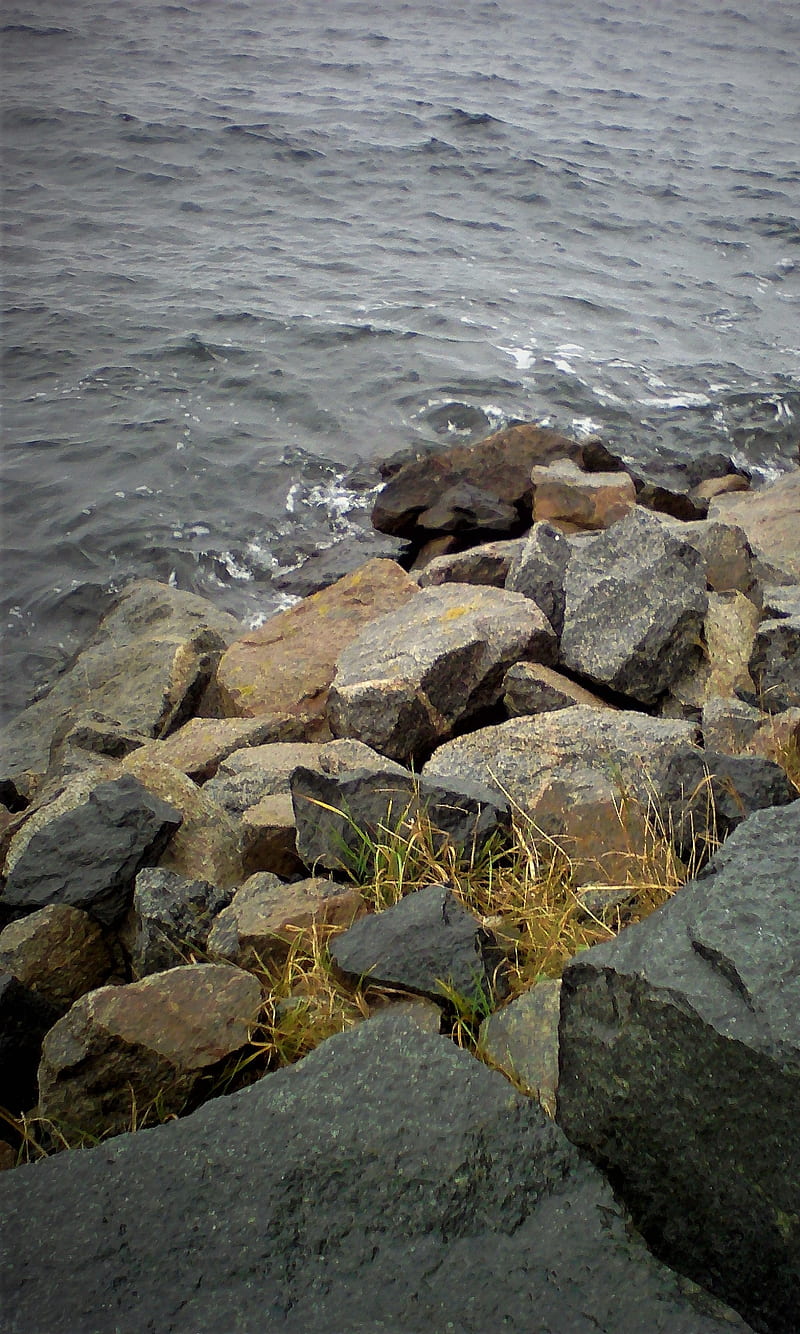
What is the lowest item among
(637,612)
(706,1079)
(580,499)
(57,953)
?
(580,499)

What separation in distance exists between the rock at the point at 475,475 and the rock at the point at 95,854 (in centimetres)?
420

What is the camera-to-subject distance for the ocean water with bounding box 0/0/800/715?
7.53m

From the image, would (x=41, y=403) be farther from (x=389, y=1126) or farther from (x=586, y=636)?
(x=389, y=1126)

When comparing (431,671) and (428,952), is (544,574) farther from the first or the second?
(428,952)

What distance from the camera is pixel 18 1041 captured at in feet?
7.38

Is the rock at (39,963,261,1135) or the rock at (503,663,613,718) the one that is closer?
the rock at (39,963,261,1135)

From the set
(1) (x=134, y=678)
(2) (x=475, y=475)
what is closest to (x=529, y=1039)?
(1) (x=134, y=678)

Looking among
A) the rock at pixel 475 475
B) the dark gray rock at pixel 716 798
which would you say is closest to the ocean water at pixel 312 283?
the rock at pixel 475 475

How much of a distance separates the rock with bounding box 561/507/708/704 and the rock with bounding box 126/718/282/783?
49.0 inches

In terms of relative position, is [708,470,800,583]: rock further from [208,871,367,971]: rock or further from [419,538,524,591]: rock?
[208,871,367,971]: rock

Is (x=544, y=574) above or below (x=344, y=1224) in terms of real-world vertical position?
below

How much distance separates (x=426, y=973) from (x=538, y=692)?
1.55 metres

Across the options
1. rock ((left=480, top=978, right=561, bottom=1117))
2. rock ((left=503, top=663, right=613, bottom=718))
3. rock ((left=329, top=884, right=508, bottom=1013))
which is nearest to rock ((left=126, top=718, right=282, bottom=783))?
rock ((left=503, top=663, right=613, bottom=718))

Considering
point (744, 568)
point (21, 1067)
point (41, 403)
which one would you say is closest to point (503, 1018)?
point (21, 1067)
